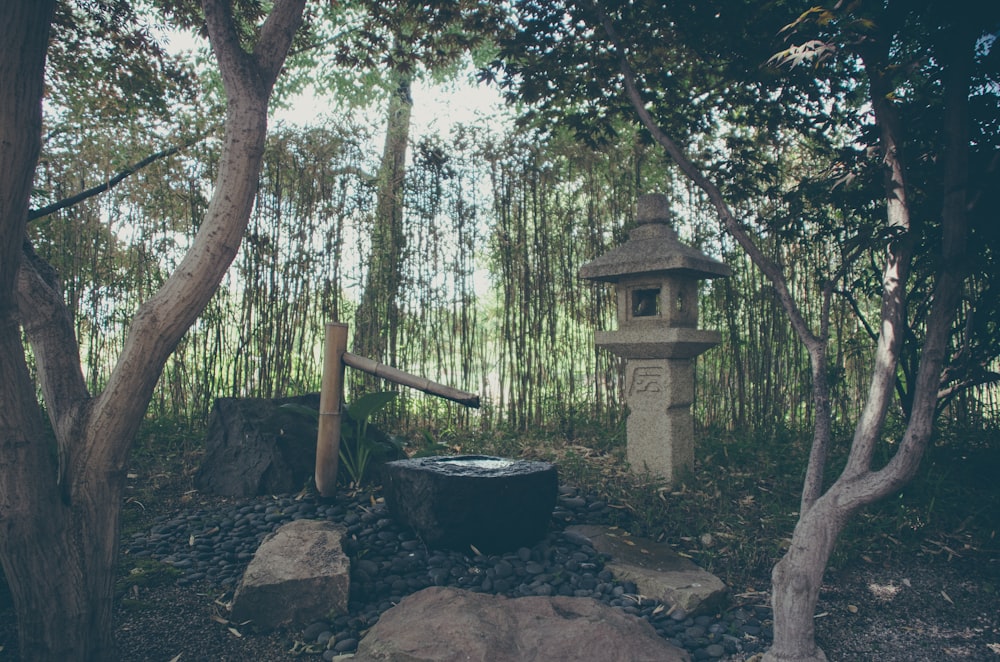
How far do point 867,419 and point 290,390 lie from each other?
12.6ft

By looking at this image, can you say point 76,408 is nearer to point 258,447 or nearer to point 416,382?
point 416,382

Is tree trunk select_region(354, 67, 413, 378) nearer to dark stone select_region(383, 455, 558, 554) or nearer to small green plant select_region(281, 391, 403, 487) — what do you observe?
small green plant select_region(281, 391, 403, 487)

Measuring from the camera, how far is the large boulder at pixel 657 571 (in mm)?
2312

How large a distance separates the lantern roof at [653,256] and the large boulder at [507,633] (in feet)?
5.95

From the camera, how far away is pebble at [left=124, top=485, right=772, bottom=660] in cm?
217

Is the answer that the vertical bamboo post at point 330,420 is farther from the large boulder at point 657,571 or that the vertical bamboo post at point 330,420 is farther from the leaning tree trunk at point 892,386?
the leaning tree trunk at point 892,386

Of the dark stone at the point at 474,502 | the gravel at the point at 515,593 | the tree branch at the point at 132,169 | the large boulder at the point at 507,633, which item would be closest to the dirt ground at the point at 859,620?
the gravel at the point at 515,593

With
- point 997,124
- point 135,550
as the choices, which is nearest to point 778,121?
point 997,124

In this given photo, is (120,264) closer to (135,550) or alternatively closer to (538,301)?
(135,550)

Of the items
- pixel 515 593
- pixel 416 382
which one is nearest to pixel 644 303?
pixel 416 382

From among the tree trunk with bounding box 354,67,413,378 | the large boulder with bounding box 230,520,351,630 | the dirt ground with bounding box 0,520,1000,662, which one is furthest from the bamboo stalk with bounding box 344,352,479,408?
the tree trunk with bounding box 354,67,413,378

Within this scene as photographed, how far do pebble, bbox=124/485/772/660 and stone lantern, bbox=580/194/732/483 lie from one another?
0.60m

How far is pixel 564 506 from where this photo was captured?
3.10 m

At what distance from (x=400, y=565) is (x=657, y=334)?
1.79 metres
